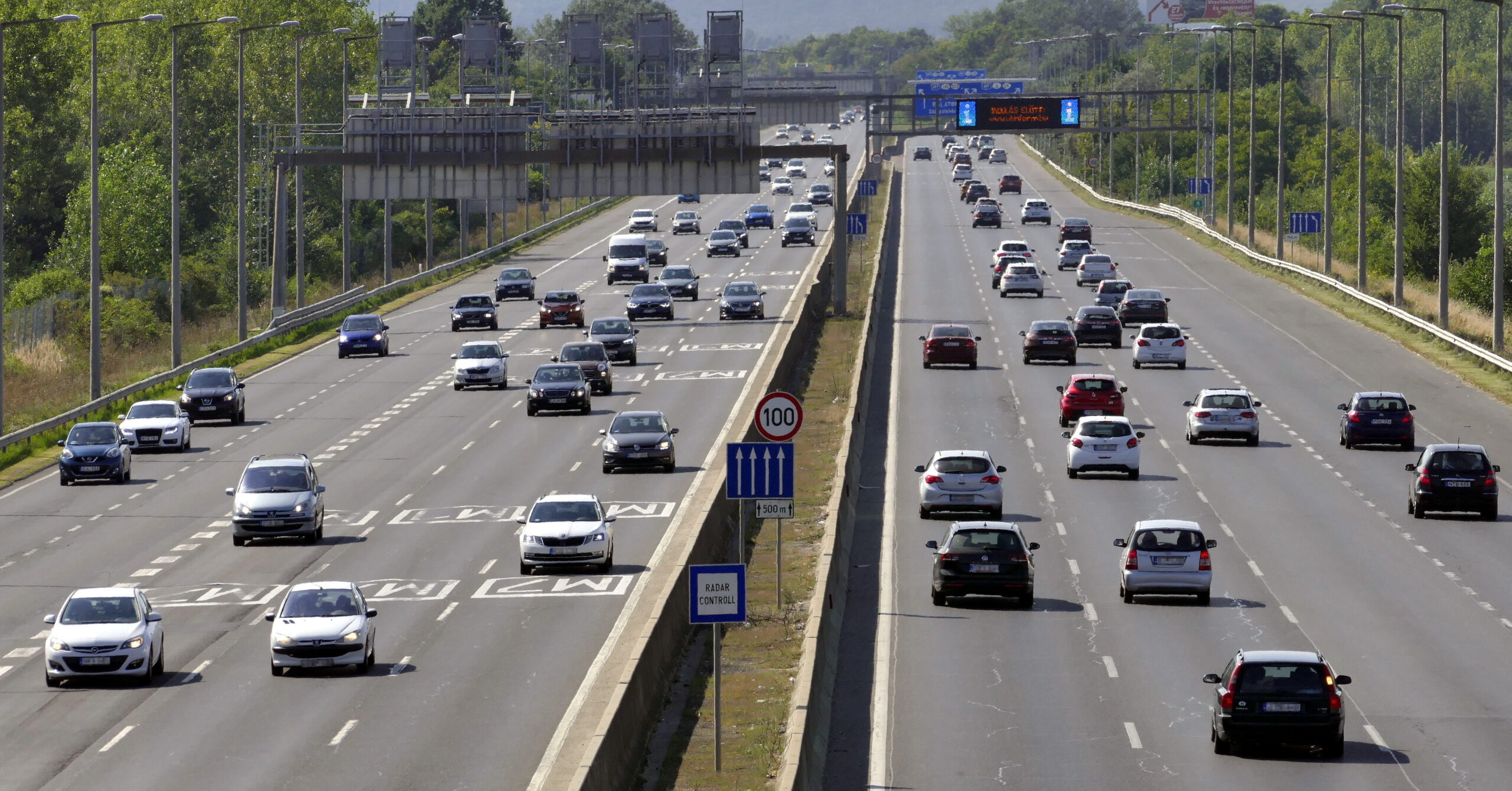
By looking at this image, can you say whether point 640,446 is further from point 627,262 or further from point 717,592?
point 627,262

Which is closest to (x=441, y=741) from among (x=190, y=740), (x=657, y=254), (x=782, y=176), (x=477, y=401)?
(x=190, y=740)

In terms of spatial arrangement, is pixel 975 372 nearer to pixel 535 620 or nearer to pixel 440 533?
pixel 440 533

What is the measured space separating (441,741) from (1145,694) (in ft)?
26.4

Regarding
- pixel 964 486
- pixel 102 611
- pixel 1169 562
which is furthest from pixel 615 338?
pixel 102 611

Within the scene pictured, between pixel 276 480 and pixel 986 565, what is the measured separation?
14.2 meters

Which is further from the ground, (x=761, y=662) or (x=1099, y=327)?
(x=1099, y=327)

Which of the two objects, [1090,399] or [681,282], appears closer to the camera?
[1090,399]

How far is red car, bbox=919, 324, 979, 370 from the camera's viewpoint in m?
63.9

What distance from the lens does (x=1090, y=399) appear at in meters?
52.1

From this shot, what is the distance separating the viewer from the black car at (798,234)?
363ft

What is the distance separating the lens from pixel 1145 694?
2550cm

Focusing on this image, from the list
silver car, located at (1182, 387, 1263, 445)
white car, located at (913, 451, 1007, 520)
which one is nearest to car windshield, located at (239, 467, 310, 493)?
white car, located at (913, 451, 1007, 520)

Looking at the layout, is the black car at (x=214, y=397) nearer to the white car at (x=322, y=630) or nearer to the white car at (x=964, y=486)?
the white car at (x=964, y=486)

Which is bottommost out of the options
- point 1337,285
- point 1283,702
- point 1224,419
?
point 1283,702
